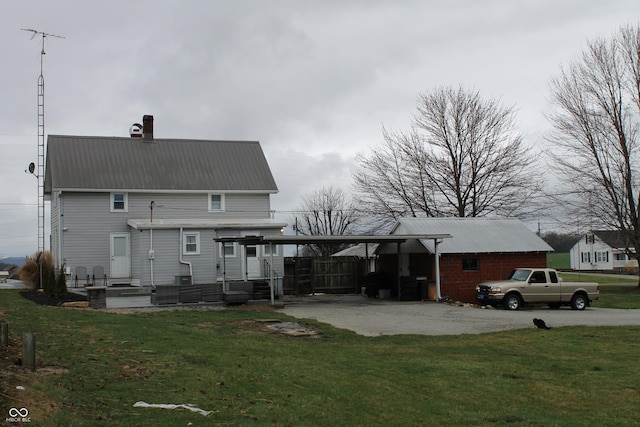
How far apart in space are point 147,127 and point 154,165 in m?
3.16

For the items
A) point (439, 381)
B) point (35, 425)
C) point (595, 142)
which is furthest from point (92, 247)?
point (595, 142)

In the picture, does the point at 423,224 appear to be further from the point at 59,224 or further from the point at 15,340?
the point at 15,340

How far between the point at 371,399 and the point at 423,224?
23.1 meters

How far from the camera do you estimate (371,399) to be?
353 inches

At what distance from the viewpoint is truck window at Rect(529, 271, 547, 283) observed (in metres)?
25.5

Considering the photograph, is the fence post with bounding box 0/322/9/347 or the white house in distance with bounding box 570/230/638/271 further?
the white house in distance with bounding box 570/230/638/271

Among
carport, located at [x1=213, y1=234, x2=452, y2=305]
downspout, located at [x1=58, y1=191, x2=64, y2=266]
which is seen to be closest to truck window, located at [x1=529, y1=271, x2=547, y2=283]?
carport, located at [x1=213, y1=234, x2=452, y2=305]

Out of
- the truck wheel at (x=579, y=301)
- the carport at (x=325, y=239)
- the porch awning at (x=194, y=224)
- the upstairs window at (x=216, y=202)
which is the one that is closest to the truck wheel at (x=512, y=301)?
the truck wheel at (x=579, y=301)

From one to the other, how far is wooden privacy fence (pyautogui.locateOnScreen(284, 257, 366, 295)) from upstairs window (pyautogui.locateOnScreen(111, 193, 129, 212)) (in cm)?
889

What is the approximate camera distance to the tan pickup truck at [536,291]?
25.2 metres

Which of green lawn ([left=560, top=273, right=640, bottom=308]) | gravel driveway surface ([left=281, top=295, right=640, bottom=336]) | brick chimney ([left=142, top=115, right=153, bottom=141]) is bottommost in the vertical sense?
green lawn ([left=560, top=273, right=640, bottom=308])

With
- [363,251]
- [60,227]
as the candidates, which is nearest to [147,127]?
[60,227]

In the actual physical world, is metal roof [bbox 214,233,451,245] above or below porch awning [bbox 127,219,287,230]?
below

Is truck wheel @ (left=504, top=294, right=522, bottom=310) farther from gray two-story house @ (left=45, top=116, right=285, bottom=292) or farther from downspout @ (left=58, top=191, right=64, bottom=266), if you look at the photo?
downspout @ (left=58, top=191, right=64, bottom=266)
